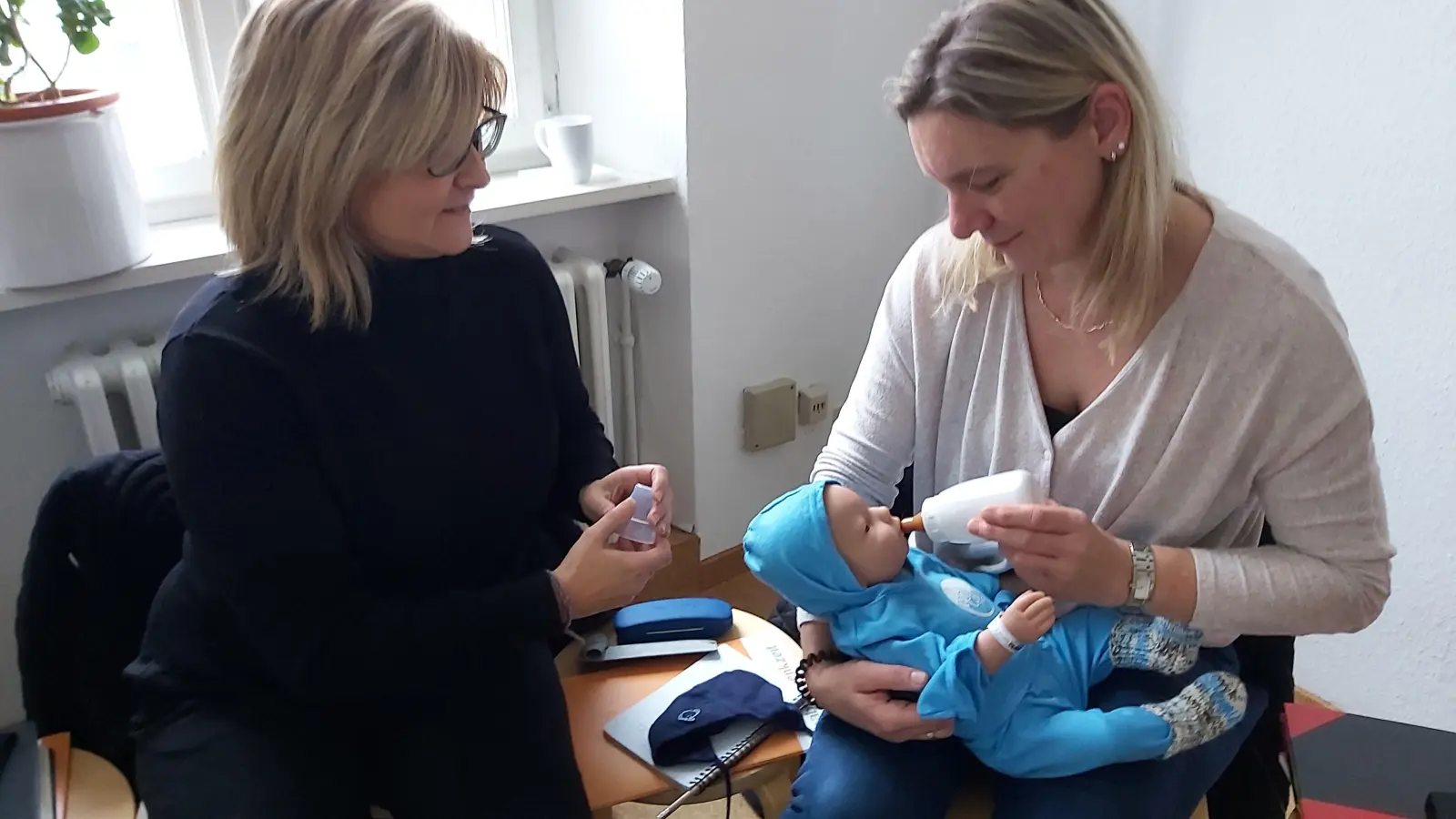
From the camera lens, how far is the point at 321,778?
45.5 inches

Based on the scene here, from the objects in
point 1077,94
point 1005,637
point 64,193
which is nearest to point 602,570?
point 1005,637

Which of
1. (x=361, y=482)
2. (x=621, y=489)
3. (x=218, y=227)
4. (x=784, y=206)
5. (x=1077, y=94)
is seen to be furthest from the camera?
(x=784, y=206)

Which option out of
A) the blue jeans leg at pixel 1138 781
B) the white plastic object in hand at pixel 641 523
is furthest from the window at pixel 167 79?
the blue jeans leg at pixel 1138 781

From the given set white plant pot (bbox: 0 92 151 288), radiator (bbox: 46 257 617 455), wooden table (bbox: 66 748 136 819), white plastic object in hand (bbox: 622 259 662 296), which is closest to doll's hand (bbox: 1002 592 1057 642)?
radiator (bbox: 46 257 617 455)

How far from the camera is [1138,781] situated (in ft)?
3.57

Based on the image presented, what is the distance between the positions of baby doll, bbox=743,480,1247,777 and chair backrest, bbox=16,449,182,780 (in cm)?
67

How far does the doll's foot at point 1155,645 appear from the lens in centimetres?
113

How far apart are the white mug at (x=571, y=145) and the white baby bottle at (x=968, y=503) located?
977 mm

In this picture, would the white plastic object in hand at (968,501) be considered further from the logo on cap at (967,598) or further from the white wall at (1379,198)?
the white wall at (1379,198)

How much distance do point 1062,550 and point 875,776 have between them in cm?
29

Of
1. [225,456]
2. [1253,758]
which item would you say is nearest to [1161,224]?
[1253,758]

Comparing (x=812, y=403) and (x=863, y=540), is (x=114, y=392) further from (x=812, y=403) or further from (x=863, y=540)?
(x=812, y=403)

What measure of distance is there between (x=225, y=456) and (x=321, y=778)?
341mm

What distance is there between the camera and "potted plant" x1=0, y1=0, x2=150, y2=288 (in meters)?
1.37
